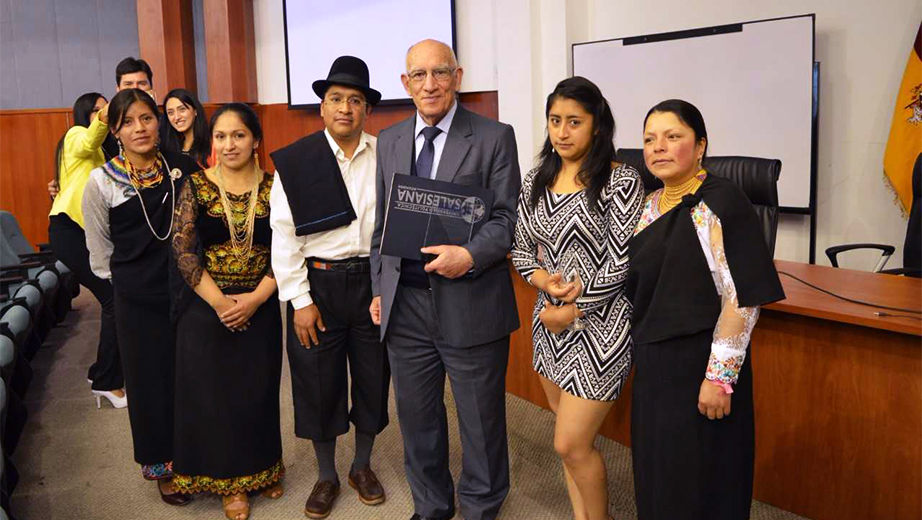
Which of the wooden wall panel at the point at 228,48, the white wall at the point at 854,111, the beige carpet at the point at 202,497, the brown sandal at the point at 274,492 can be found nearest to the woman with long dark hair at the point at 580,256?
the beige carpet at the point at 202,497

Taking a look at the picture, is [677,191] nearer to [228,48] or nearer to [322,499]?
[322,499]

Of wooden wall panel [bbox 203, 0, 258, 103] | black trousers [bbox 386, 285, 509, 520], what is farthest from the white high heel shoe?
wooden wall panel [bbox 203, 0, 258, 103]

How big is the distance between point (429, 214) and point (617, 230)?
530 millimetres

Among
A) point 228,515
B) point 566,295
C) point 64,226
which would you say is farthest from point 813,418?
point 64,226

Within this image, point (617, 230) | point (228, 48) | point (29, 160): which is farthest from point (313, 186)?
point (29, 160)

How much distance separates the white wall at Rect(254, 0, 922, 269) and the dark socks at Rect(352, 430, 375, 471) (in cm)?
302

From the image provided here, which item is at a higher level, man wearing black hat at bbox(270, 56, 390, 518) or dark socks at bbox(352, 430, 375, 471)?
man wearing black hat at bbox(270, 56, 390, 518)

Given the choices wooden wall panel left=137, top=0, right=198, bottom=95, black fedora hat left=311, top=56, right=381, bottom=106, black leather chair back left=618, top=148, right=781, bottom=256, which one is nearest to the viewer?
black fedora hat left=311, top=56, right=381, bottom=106

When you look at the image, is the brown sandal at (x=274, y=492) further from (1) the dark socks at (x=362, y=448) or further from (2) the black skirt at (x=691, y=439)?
(2) the black skirt at (x=691, y=439)

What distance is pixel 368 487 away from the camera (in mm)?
2816

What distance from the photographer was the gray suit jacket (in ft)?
7.41

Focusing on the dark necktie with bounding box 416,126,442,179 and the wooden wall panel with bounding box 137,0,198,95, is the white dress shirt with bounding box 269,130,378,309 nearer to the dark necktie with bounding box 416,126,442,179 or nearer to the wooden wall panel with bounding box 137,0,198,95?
the dark necktie with bounding box 416,126,442,179

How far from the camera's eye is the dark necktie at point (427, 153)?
2316mm

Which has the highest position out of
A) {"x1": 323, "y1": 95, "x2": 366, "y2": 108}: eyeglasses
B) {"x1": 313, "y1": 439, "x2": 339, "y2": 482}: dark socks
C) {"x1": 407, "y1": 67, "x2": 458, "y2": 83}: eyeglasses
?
{"x1": 407, "y1": 67, "x2": 458, "y2": 83}: eyeglasses
